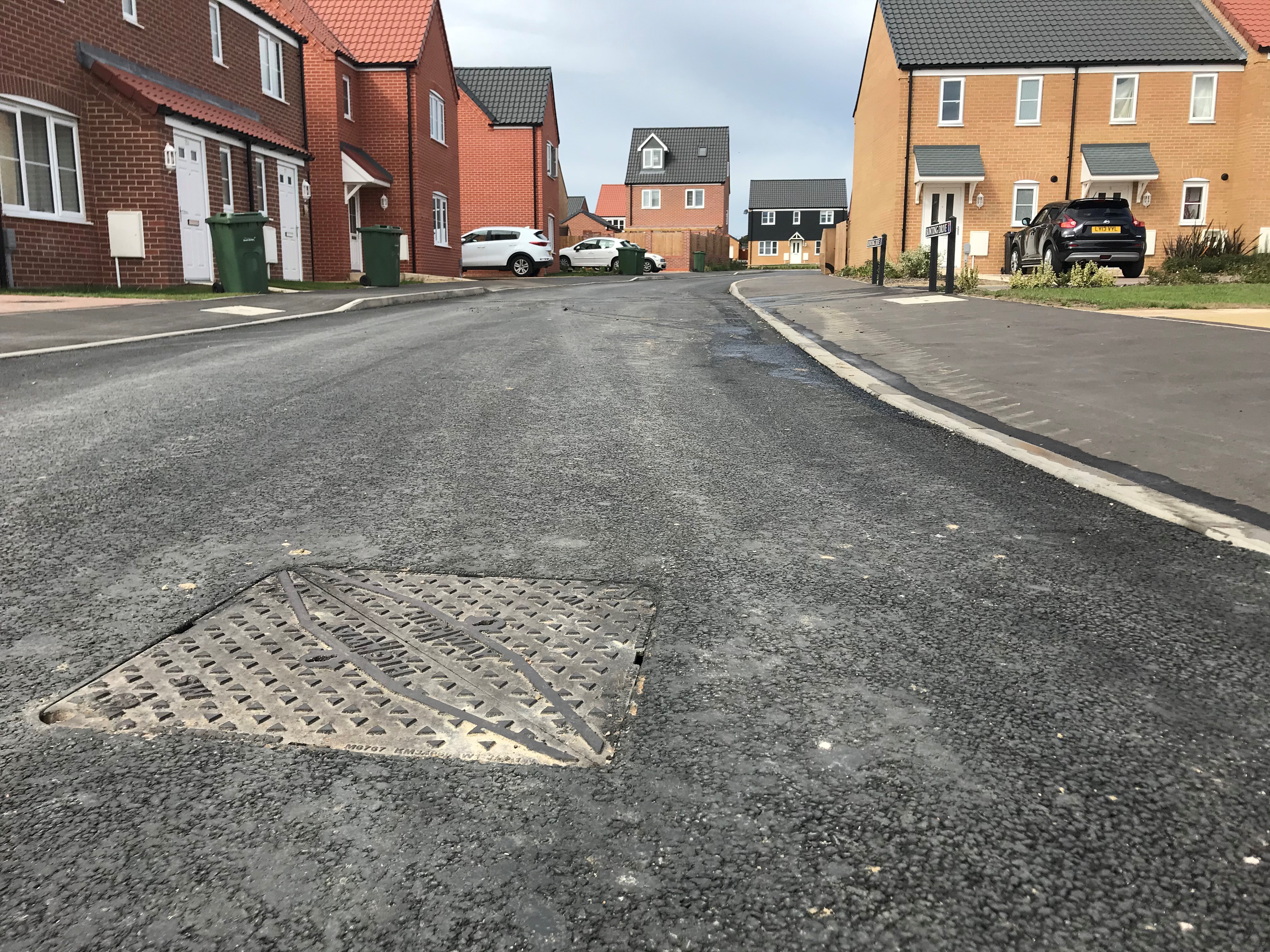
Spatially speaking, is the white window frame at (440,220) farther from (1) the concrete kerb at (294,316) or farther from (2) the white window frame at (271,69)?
(1) the concrete kerb at (294,316)

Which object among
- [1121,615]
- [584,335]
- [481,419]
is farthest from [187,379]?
[1121,615]

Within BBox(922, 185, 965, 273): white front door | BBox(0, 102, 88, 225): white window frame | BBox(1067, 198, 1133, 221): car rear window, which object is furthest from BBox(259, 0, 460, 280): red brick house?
BBox(1067, 198, 1133, 221): car rear window

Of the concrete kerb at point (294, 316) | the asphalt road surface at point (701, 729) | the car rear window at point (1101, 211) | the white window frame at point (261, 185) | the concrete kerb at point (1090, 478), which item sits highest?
the white window frame at point (261, 185)

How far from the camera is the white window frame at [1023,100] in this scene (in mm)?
32438

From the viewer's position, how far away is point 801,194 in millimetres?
89188

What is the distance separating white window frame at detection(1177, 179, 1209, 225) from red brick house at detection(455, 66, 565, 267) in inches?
912

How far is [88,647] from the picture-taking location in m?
2.87

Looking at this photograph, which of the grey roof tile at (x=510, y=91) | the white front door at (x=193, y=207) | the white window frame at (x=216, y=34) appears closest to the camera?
the white front door at (x=193, y=207)

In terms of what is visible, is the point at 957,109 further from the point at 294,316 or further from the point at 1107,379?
the point at 1107,379

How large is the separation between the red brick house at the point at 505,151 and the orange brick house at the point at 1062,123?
15371mm

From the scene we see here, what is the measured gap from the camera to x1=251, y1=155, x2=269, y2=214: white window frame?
22.1 m

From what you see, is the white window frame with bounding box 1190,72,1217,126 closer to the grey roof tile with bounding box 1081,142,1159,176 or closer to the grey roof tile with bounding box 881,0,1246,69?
the grey roof tile with bounding box 881,0,1246,69

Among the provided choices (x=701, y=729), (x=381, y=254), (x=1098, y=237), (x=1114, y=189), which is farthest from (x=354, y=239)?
(x=701, y=729)

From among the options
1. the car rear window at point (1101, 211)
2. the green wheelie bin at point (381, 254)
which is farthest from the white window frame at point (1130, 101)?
the green wheelie bin at point (381, 254)
